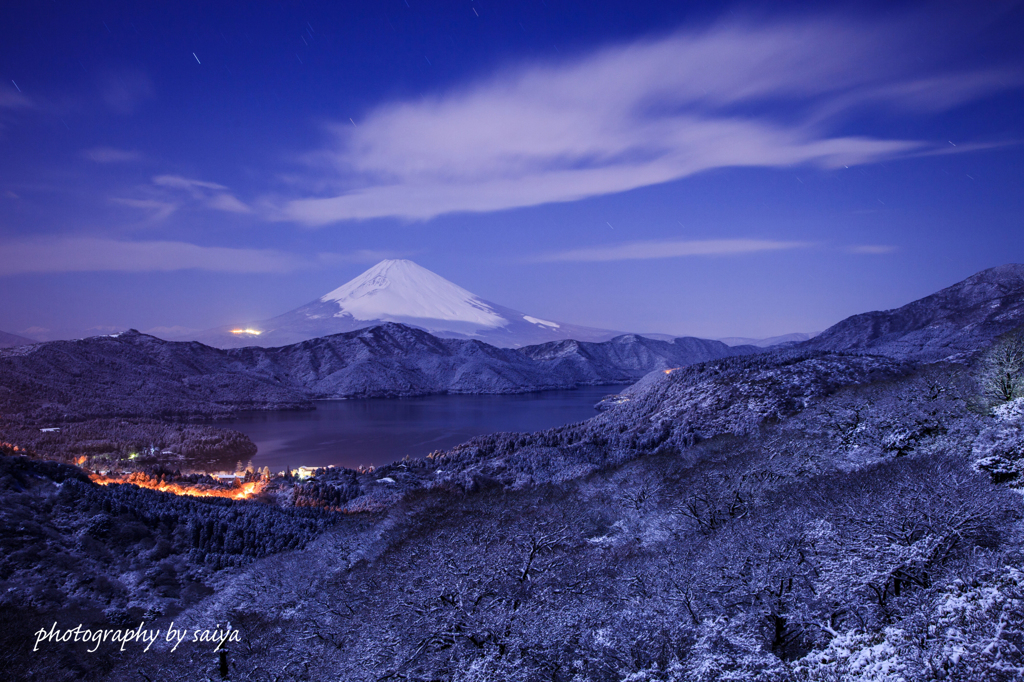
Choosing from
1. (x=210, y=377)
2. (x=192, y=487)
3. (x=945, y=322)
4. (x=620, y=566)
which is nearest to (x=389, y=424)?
(x=192, y=487)

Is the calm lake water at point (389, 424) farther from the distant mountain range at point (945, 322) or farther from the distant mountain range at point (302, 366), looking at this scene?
the distant mountain range at point (945, 322)

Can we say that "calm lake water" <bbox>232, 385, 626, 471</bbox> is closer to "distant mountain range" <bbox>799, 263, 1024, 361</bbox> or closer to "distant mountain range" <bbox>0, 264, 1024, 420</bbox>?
"distant mountain range" <bbox>0, 264, 1024, 420</bbox>

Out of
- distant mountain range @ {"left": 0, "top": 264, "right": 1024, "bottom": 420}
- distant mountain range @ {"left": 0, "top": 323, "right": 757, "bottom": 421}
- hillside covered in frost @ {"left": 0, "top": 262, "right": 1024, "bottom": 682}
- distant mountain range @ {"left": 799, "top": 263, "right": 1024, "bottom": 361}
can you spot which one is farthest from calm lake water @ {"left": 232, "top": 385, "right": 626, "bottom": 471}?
distant mountain range @ {"left": 799, "top": 263, "right": 1024, "bottom": 361}

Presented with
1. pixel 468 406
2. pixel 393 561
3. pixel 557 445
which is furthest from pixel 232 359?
pixel 393 561

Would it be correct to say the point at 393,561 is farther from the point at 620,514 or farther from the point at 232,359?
the point at 232,359

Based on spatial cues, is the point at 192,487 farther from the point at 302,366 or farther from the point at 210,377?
the point at 302,366

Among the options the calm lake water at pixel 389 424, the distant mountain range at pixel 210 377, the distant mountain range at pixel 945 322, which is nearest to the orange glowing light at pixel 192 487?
the calm lake water at pixel 389 424
